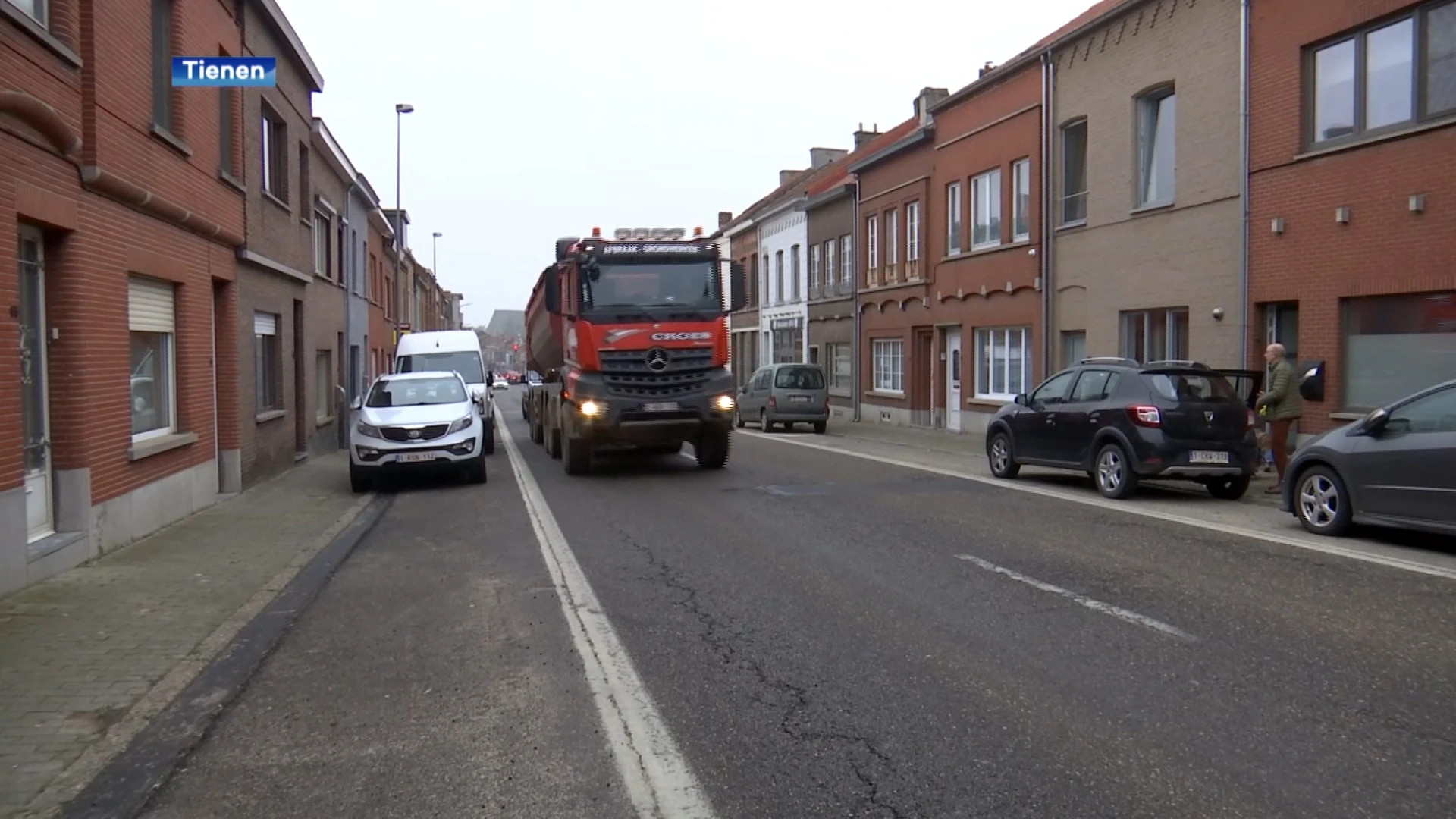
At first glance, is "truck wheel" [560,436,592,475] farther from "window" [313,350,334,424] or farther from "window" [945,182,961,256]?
"window" [945,182,961,256]

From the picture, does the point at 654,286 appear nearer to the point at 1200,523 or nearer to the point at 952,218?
the point at 1200,523

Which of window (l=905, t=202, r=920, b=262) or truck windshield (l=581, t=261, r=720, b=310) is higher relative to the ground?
window (l=905, t=202, r=920, b=262)

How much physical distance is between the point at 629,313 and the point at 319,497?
15.5ft

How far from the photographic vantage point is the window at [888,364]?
31016mm

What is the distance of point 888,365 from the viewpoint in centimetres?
3209

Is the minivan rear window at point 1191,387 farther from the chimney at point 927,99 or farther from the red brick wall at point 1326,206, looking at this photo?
the chimney at point 927,99

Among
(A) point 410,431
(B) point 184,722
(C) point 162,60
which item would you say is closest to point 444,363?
(A) point 410,431

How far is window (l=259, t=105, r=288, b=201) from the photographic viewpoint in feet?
63.0

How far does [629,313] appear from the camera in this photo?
51.4ft

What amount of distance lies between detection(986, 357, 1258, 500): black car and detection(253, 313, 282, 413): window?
451 inches

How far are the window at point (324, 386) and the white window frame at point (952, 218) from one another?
14424mm

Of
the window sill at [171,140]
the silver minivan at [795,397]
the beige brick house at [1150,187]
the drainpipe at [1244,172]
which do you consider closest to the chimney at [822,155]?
the silver minivan at [795,397]

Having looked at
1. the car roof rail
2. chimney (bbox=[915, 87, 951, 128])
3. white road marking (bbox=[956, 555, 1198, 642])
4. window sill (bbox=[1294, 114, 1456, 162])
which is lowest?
white road marking (bbox=[956, 555, 1198, 642])

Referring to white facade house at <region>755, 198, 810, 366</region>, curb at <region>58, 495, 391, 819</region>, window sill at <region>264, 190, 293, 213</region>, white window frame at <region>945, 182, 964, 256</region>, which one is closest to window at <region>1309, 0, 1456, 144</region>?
white window frame at <region>945, 182, 964, 256</region>
